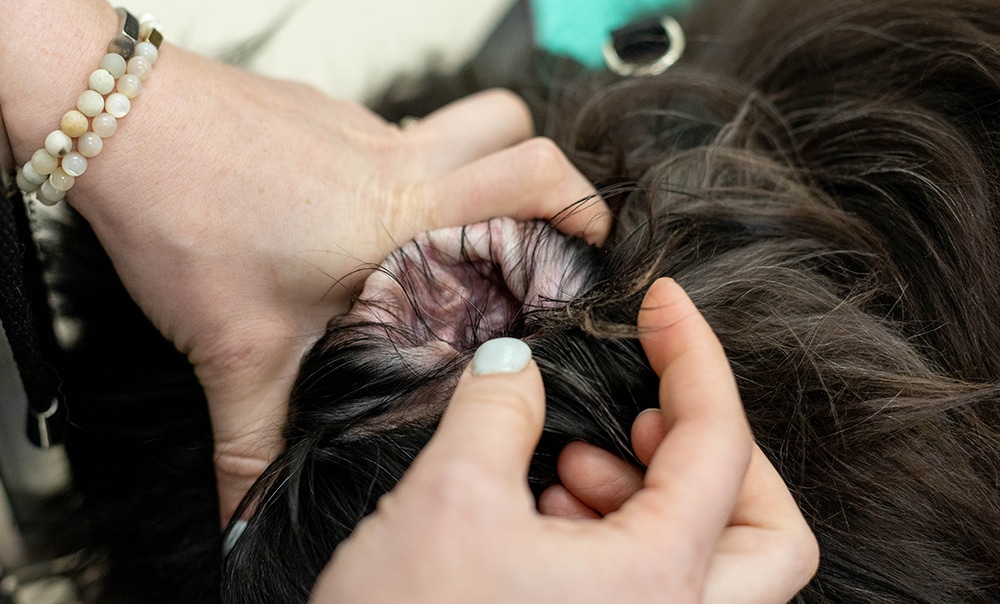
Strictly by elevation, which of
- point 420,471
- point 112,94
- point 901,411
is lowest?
point 901,411

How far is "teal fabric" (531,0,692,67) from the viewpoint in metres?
1.27

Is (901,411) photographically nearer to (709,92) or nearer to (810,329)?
(810,329)

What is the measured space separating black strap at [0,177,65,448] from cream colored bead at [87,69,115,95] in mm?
119

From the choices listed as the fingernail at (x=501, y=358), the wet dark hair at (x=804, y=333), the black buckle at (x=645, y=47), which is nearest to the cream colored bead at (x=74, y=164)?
the wet dark hair at (x=804, y=333)

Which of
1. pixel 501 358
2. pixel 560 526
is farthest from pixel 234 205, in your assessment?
pixel 560 526

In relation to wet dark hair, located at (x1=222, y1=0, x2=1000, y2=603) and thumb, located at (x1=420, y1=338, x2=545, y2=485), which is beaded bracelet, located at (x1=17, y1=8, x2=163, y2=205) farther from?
thumb, located at (x1=420, y1=338, x2=545, y2=485)

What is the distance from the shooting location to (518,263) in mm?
712

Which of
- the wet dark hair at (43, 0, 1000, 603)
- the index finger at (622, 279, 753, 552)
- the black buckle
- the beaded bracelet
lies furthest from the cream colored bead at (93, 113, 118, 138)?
the black buckle

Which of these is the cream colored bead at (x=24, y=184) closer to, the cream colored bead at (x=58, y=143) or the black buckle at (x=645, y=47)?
the cream colored bead at (x=58, y=143)

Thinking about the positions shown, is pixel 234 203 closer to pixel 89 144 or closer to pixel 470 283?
pixel 89 144

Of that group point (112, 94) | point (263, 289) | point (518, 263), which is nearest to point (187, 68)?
point (112, 94)

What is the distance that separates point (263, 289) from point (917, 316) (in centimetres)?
63

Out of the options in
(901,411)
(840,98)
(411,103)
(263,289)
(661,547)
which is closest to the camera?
(661,547)

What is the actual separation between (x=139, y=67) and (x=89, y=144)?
88mm
